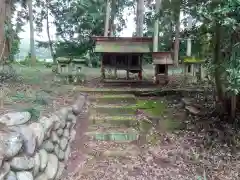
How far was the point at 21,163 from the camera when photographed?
2803 mm

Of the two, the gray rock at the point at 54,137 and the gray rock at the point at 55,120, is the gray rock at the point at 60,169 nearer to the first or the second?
the gray rock at the point at 54,137

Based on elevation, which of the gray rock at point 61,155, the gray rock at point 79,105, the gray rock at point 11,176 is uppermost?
the gray rock at point 79,105

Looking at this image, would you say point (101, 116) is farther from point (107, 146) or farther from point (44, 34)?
point (44, 34)

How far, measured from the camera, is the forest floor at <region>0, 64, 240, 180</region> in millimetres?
3807

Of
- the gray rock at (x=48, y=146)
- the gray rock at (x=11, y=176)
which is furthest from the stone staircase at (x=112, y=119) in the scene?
the gray rock at (x=11, y=176)

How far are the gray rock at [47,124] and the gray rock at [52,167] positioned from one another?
263 millimetres

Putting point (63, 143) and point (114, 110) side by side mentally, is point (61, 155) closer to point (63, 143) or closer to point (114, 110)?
point (63, 143)

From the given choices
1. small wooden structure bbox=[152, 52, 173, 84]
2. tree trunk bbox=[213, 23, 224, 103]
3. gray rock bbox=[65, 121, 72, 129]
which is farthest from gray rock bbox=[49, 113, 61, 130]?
small wooden structure bbox=[152, 52, 173, 84]

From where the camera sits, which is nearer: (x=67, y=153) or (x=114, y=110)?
(x=67, y=153)

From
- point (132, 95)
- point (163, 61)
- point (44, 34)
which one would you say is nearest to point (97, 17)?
point (44, 34)

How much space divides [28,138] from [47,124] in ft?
1.82

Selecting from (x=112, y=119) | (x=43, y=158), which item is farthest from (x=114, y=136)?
(x=43, y=158)

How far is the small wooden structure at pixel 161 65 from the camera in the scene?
7.59m

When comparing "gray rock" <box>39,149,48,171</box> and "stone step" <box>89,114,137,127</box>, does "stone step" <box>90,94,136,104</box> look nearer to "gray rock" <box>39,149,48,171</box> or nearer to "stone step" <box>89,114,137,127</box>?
"stone step" <box>89,114,137,127</box>
